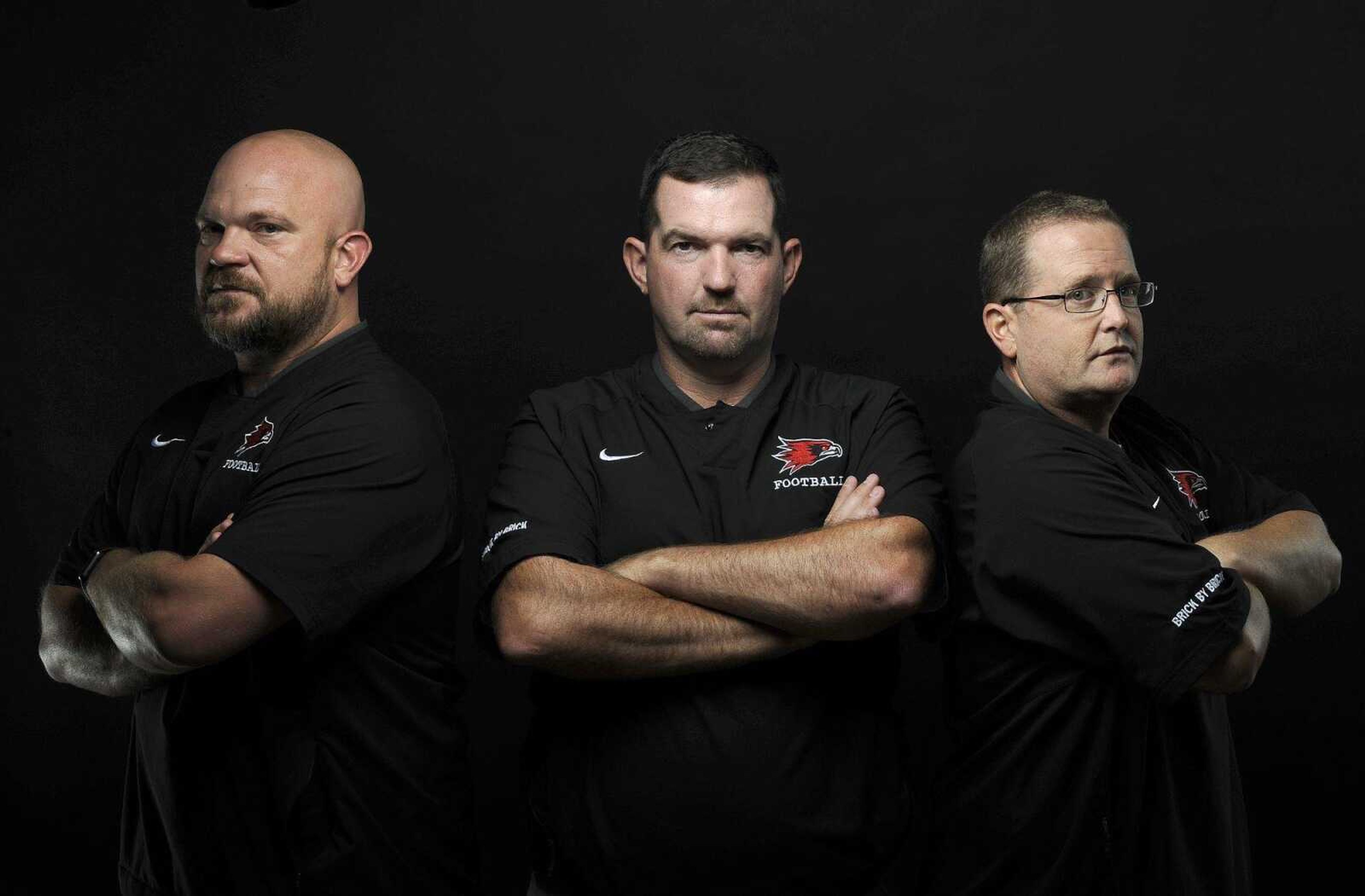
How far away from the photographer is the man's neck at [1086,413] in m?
2.70

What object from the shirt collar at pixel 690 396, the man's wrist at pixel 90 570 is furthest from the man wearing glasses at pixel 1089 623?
the man's wrist at pixel 90 570

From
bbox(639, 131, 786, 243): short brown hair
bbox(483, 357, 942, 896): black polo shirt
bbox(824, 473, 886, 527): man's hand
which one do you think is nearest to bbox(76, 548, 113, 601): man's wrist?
bbox(483, 357, 942, 896): black polo shirt

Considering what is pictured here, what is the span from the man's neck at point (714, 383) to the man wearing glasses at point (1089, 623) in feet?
1.36

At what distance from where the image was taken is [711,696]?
2494mm

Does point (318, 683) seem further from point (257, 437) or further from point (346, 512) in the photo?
point (257, 437)

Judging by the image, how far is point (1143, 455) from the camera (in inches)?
111

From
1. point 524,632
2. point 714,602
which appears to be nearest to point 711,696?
point 714,602

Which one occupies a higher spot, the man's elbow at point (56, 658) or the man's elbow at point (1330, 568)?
the man's elbow at point (1330, 568)

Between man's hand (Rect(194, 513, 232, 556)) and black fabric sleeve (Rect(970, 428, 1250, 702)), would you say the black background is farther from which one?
man's hand (Rect(194, 513, 232, 556))

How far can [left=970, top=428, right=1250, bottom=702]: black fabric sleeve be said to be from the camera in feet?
7.73

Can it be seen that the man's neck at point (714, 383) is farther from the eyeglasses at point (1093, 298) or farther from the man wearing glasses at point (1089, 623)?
the eyeglasses at point (1093, 298)

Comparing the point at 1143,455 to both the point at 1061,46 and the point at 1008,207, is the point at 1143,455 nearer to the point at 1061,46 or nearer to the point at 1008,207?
the point at 1008,207

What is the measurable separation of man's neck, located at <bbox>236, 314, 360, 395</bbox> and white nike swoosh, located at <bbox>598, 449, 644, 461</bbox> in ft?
1.82

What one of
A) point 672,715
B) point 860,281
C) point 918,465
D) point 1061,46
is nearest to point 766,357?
point 918,465
